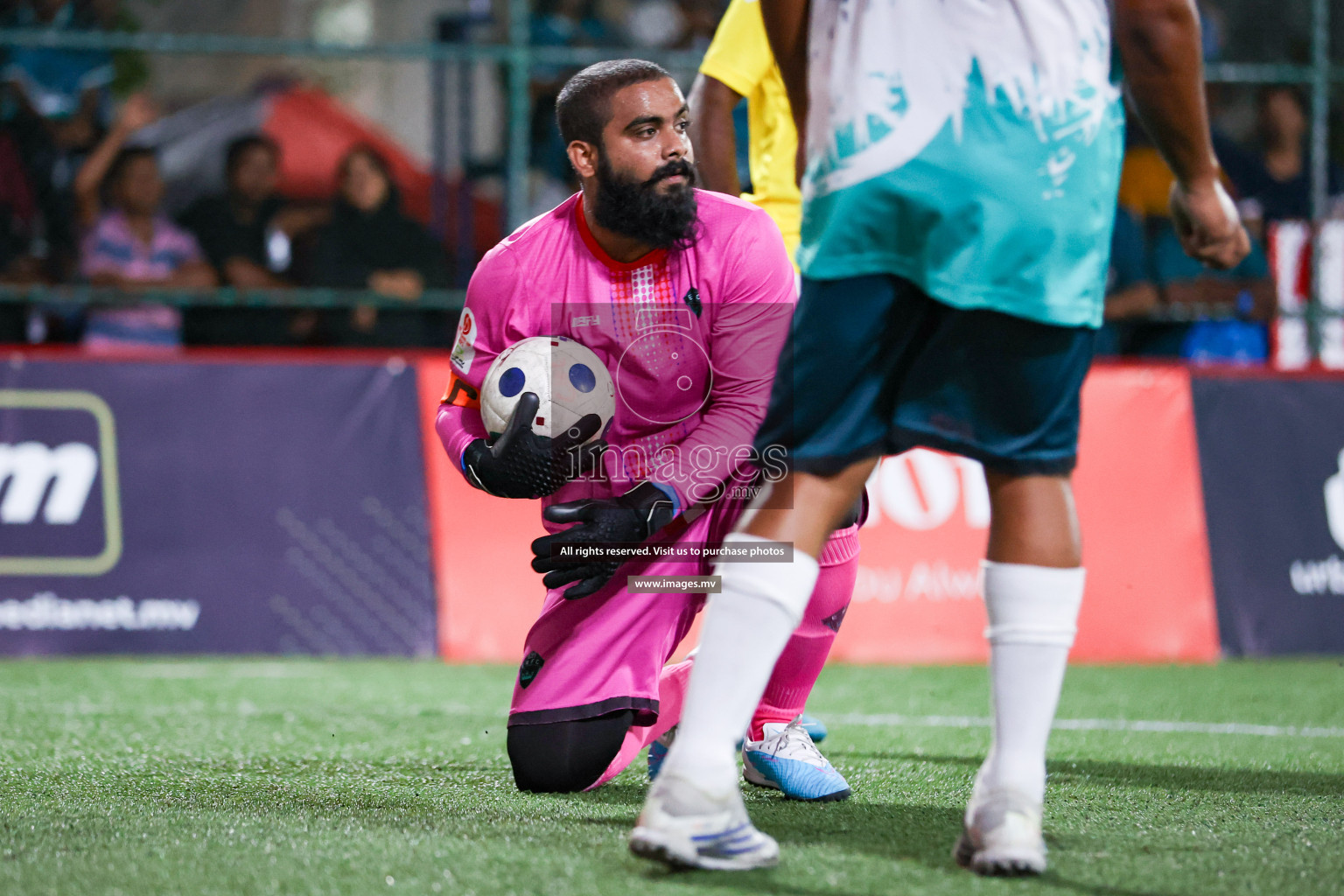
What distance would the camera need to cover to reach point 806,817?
278 centimetres

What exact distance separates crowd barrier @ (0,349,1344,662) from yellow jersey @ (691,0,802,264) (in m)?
2.31

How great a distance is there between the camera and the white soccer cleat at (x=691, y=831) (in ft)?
7.16

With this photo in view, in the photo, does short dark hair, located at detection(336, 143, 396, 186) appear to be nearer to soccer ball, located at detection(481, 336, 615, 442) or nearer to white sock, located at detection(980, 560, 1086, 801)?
soccer ball, located at detection(481, 336, 615, 442)

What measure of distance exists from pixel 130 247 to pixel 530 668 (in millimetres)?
5336

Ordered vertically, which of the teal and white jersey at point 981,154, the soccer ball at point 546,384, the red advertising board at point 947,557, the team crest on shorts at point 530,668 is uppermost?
the teal and white jersey at point 981,154

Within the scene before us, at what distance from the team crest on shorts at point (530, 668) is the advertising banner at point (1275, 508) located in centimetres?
411

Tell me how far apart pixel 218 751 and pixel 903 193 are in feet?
7.51

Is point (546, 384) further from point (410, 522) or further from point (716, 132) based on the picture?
point (410, 522)

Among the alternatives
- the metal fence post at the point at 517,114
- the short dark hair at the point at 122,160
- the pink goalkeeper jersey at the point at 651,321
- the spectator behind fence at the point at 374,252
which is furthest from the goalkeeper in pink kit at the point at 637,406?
the short dark hair at the point at 122,160

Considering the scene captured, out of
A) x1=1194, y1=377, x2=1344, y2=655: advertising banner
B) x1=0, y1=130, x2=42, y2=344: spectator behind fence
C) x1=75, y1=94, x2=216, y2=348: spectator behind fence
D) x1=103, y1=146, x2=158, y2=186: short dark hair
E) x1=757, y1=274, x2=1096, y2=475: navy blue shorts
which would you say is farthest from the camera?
x1=103, y1=146, x2=158, y2=186: short dark hair

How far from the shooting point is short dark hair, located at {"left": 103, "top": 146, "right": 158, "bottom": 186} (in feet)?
25.6

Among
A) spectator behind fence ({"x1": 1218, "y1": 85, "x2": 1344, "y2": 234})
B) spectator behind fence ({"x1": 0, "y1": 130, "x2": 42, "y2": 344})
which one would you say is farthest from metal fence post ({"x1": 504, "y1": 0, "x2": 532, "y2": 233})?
spectator behind fence ({"x1": 1218, "y1": 85, "x2": 1344, "y2": 234})

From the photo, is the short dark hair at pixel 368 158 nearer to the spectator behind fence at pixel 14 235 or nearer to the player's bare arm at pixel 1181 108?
the spectator behind fence at pixel 14 235

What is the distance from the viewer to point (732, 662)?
7.37ft
